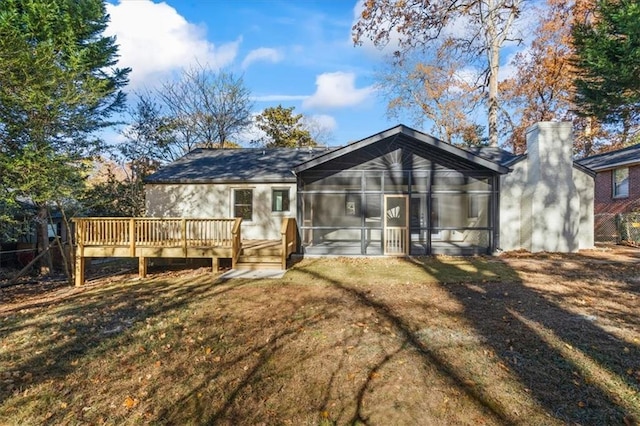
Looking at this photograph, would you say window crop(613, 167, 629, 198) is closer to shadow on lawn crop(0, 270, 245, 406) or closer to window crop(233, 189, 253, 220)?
window crop(233, 189, 253, 220)

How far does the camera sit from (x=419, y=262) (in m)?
10.1

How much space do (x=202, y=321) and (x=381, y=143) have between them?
7.87 metres

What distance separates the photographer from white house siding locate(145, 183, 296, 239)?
1283 centimetres

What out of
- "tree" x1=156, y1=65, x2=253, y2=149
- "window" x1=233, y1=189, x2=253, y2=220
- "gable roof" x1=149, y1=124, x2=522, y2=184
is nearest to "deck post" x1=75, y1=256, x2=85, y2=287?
"gable roof" x1=149, y1=124, x2=522, y2=184

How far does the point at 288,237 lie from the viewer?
10109mm

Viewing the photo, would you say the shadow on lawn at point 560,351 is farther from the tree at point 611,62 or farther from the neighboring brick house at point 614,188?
the tree at point 611,62

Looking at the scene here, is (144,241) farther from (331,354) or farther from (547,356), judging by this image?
(547,356)

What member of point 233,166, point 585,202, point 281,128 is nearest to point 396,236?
point 585,202

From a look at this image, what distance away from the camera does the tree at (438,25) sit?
617 inches

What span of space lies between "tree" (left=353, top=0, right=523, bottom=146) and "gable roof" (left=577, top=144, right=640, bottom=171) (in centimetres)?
530

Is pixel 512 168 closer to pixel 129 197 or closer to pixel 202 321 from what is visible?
pixel 202 321

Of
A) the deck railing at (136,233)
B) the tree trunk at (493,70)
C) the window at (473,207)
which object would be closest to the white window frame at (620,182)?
the tree trunk at (493,70)

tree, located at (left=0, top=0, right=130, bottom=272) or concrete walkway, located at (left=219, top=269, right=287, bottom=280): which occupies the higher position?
tree, located at (left=0, top=0, right=130, bottom=272)

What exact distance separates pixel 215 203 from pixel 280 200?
2536 millimetres
